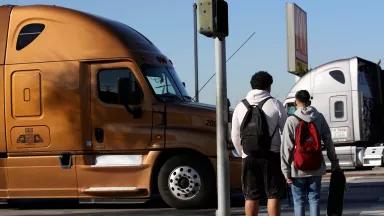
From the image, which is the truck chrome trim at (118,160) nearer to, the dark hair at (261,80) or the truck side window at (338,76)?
the dark hair at (261,80)

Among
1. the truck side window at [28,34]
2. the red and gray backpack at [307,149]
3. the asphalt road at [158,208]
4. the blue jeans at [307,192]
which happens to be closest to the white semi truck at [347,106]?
the asphalt road at [158,208]

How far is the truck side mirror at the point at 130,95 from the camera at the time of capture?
11906mm

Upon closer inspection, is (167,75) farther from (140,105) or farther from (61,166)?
(61,166)

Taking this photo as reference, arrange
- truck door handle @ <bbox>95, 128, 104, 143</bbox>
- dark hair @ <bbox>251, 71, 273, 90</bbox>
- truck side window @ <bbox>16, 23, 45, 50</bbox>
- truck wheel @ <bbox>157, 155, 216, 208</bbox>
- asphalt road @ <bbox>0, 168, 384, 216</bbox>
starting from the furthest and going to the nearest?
truck side window @ <bbox>16, 23, 45, 50</bbox> → truck door handle @ <bbox>95, 128, 104, 143</bbox> → truck wheel @ <bbox>157, 155, 216, 208</bbox> → asphalt road @ <bbox>0, 168, 384, 216</bbox> → dark hair @ <bbox>251, 71, 273, 90</bbox>

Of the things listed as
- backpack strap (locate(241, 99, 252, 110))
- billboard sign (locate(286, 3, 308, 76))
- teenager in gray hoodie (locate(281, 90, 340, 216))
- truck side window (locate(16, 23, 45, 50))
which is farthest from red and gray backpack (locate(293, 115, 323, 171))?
billboard sign (locate(286, 3, 308, 76))

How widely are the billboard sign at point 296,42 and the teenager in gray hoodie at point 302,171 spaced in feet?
85.4

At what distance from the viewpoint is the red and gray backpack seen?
7.53 meters

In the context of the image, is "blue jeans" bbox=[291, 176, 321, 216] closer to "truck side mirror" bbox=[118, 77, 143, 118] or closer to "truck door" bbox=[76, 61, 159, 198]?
"truck door" bbox=[76, 61, 159, 198]

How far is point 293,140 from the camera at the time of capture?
7.59m

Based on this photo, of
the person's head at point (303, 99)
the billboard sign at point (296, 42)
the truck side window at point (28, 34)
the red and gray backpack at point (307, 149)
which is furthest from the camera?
the billboard sign at point (296, 42)

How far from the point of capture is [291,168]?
7598 millimetres

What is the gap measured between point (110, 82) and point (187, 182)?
2.14 meters

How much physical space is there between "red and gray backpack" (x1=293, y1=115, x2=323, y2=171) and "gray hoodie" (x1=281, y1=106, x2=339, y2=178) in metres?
0.05

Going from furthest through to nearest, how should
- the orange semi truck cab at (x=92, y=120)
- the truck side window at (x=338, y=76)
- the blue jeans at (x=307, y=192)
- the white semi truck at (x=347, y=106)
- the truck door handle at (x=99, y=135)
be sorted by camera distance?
the truck side window at (x=338, y=76) → the white semi truck at (x=347, y=106) → the truck door handle at (x=99, y=135) → the orange semi truck cab at (x=92, y=120) → the blue jeans at (x=307, y=192)
